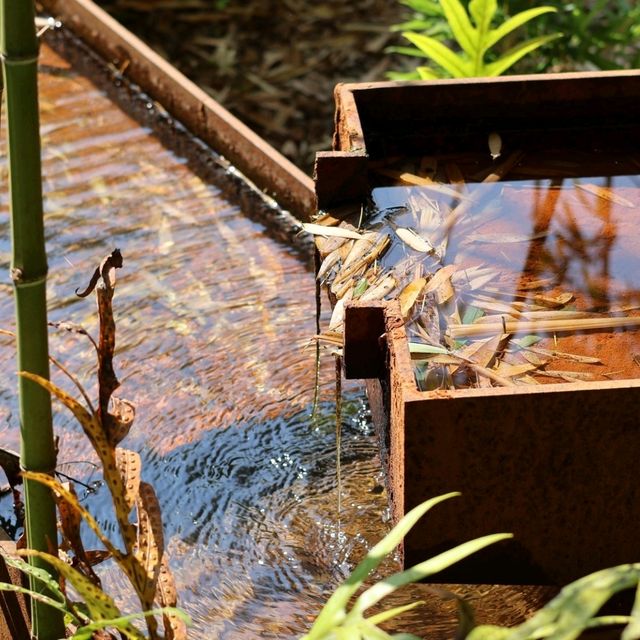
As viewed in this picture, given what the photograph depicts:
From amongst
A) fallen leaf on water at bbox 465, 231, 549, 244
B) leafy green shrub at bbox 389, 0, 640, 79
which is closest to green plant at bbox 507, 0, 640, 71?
leafy green shrub at bbox 389, 0, 640, 79

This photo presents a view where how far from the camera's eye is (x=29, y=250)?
A: 1.19 m

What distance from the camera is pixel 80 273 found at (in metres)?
2.64

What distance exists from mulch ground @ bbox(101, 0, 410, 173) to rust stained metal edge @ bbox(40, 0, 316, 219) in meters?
1.19

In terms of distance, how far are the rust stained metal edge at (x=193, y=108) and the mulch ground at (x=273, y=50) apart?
1191 mm

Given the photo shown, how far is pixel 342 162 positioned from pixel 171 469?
2.42 feet

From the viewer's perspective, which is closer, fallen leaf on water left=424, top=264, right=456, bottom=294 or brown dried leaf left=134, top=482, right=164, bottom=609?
brown dried leaf left=134, top=482, right=164, bottom=609

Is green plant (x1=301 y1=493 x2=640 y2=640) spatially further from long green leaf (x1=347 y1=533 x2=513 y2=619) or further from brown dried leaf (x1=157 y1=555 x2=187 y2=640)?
brown dried leaf (x1=157 y1=555 x2=187 y2=640)

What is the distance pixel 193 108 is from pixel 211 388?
1.27 meters

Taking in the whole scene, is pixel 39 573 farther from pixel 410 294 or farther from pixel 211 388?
pixel 211 388

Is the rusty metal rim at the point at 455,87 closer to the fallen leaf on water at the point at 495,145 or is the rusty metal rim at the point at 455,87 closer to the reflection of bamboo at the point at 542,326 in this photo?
the fallen leaf on water at the point at 495,145

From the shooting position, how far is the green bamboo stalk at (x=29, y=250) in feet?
3.69

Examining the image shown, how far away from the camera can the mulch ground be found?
16.4 feet

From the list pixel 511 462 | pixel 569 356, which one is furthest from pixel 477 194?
pixel 511 462

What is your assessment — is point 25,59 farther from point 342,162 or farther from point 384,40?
point 384,40
